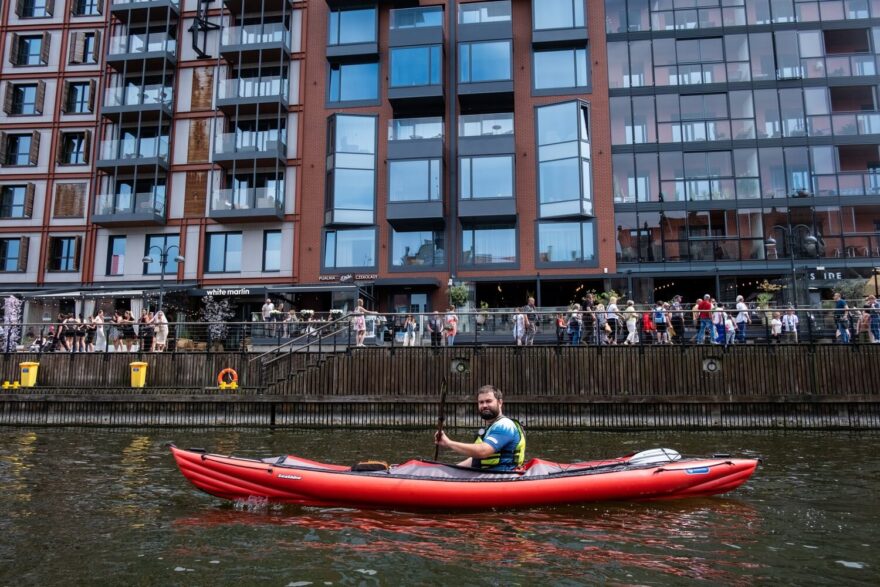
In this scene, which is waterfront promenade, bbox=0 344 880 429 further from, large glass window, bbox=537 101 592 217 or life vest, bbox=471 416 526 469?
large glass window, bbox=537 101 592 217

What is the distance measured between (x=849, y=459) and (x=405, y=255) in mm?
19113

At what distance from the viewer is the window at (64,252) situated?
2929 cm

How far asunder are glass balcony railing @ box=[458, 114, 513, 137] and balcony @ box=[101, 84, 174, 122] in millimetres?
14975

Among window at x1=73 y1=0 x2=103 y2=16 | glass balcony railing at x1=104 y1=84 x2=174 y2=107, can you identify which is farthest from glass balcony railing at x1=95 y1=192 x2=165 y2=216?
window at x1=73 y1=0 x2=103 y2=16

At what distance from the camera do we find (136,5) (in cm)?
2950

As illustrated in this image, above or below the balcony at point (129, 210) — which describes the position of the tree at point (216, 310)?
below

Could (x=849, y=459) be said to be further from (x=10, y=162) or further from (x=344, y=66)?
(x=10, y=162)

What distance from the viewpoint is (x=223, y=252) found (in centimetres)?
2841

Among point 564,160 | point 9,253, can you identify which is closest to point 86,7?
point 9,253

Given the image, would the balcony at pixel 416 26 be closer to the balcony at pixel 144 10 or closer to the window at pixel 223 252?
the balcony at pixel 144 10

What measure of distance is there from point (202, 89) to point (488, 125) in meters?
14.8

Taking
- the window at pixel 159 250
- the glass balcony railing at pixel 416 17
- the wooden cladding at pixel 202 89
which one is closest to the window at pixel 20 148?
the window at pixel 159 250

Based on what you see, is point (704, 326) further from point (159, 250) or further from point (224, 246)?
point (159, 250)

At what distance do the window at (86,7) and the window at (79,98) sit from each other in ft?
13.3
